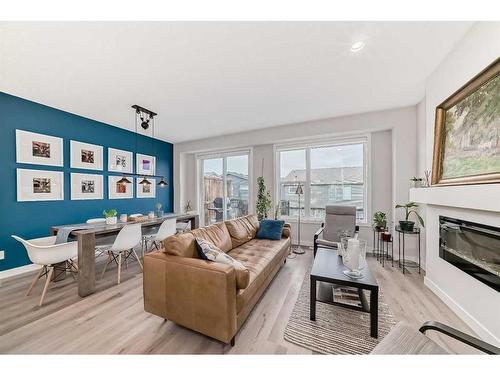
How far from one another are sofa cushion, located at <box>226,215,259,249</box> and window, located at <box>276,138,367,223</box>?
1613 mm

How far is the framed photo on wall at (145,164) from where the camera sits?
5059 mm

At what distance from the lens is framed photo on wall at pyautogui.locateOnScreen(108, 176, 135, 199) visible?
444cm

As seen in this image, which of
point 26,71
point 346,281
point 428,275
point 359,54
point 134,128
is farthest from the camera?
point 134,128

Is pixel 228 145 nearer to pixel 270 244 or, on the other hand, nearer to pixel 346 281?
pixel 270 244

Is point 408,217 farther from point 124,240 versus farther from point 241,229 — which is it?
point 124,240

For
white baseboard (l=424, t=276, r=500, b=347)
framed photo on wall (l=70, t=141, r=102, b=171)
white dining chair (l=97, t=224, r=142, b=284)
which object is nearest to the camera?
white baseboard (l=424, t=276, r=500, b=347)

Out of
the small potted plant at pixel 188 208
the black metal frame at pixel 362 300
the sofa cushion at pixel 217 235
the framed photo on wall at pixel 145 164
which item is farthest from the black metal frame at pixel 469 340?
the small potted plant at pixel 188 208

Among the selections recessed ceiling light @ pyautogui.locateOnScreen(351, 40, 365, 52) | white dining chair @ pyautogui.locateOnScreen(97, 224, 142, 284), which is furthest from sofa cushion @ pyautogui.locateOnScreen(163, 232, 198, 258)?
recessed ceiling light @ pyautogui.locateOnScreen(351, 40, 365, 52)

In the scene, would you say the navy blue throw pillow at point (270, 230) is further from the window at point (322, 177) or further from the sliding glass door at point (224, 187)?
the sliding glass door at point (224, 187)

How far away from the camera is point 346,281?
1837mm

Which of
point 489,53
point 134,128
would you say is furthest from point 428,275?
point 134,128

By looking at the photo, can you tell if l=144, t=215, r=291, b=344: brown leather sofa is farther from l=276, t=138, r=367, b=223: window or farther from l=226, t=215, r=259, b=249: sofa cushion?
l=276, t=138, r=367, b=223: window

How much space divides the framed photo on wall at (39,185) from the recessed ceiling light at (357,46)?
4859mm
